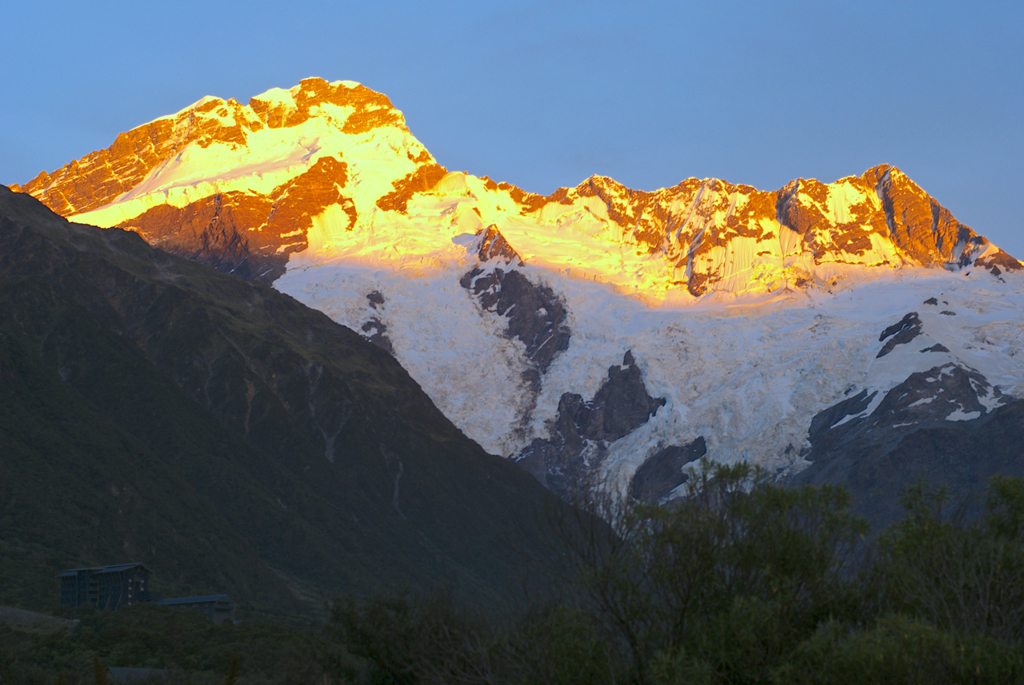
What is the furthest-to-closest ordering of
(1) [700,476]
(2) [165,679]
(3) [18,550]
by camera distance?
(3) [18,550] → (2) [165,679] → (1) [700,476]

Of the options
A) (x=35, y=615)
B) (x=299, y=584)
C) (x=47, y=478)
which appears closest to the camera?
(x=35, y=615)

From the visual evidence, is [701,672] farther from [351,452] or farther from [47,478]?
[351,452]

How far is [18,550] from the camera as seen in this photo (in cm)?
9575

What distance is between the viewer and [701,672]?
2567cm

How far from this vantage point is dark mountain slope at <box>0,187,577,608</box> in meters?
118

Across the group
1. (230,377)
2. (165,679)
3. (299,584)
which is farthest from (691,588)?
(230,377)

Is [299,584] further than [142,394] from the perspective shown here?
No

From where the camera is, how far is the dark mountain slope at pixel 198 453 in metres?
118

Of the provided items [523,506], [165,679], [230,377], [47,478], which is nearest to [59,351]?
[230,377]

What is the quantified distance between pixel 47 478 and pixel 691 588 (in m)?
97.7

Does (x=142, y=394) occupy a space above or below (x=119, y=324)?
below

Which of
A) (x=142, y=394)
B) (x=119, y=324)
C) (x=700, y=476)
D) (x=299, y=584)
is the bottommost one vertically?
(x=299, y=584)

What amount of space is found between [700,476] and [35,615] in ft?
172

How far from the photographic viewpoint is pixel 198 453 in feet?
488
